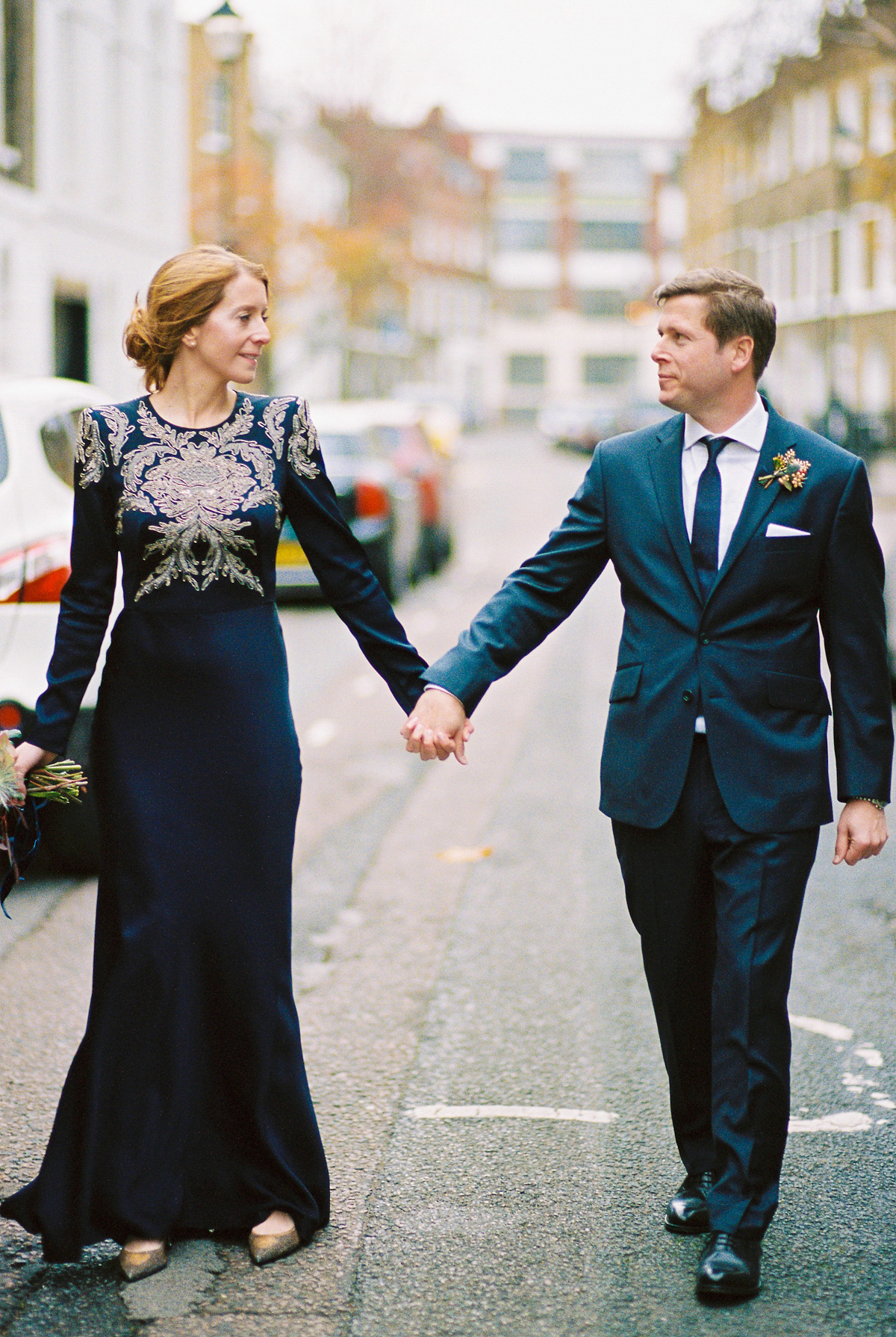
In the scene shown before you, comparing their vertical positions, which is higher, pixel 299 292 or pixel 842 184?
pixel 842 184

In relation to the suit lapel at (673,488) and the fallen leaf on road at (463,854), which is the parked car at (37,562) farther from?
the suit lapel at (673,488)

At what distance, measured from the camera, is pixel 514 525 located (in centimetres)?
2677

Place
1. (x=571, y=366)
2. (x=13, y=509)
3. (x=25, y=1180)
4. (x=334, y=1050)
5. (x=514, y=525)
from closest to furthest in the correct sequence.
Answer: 1. (x=25, y=1180)
2. (x=334, y=1050)
3. (x=13, y=509)
4. (x=514, y=525)
5. (x=571, y=366)

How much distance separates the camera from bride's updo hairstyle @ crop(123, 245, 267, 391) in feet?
11.7

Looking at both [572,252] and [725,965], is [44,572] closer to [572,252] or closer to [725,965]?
[725,965]

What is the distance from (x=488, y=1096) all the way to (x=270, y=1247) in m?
1.06

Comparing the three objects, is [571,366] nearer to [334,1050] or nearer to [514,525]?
[514,525]

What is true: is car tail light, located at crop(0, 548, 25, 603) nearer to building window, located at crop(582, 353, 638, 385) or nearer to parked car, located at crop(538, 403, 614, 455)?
parked car, located at crop(538, 403, 614, 455)

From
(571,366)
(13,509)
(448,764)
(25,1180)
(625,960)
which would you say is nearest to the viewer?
(25,1180)

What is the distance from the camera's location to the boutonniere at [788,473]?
3473mm

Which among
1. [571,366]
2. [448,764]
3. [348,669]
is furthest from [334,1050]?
[571,366]

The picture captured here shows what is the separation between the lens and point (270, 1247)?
139 inches

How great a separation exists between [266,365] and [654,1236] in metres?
32.8

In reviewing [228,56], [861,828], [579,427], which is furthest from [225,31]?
[579,427]
